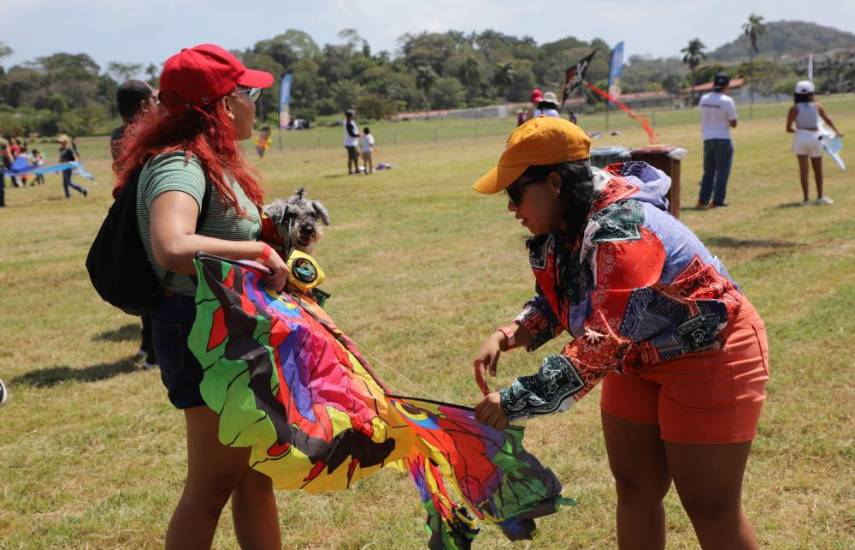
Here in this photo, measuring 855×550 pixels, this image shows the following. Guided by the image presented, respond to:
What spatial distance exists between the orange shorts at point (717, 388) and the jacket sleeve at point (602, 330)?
0.28 meters

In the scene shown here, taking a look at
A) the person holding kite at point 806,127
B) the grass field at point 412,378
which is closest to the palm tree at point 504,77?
the grass field at point 412,378

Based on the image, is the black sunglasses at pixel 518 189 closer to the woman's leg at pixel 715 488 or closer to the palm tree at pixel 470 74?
the woman's leg at pixel 715 488

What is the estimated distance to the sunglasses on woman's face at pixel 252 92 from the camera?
107 inches

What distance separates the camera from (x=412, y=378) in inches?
234

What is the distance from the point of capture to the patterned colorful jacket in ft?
7.12

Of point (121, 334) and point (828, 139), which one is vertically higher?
point (828, 139)

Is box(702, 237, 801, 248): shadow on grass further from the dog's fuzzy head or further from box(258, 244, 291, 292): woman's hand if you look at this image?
box(258, 244, 291, 292): woman's hand

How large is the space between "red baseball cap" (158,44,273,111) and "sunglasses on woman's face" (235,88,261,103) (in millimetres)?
57

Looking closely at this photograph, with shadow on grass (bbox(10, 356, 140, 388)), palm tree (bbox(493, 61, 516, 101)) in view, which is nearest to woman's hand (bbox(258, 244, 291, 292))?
shadow on grass (bbox(10, 356, 140, 388))

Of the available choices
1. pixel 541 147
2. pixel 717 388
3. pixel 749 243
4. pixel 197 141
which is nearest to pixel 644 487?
pixel 717 388

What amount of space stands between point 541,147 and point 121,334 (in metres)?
6.44

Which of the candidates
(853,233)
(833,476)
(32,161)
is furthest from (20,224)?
(833,476)

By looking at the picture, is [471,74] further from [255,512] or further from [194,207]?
[194,207]

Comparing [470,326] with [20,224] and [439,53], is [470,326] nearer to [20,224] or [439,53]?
[20,224]
